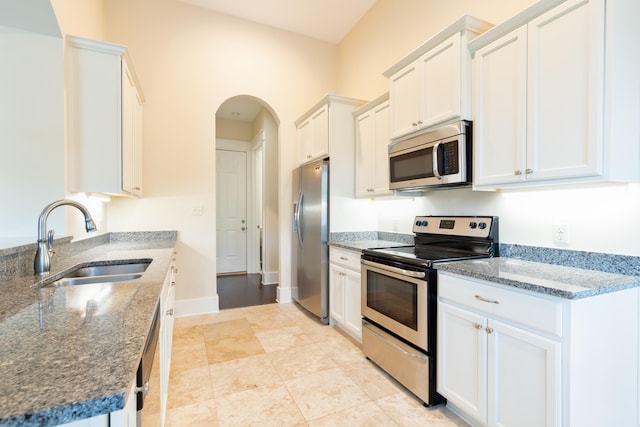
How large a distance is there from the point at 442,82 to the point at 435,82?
0.21 ft

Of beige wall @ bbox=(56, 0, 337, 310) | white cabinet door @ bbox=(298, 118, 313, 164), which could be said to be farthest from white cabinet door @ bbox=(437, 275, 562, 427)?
beige wall @ bbox=(56, 0, 337, 310)

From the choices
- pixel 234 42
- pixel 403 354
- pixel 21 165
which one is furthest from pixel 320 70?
pixel 403 354

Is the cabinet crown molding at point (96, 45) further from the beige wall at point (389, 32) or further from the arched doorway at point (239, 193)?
the arched doorway at point (239, 193)

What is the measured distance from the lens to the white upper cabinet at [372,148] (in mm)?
2816

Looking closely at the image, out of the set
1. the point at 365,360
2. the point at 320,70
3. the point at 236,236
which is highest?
Result: the point at 320,70

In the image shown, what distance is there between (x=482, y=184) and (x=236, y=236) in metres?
4.55

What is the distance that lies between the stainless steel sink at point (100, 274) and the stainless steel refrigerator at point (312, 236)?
1649 mm

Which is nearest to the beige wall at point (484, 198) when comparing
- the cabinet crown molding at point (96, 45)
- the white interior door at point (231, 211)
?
the cabinet crown molding at point (96, 45)

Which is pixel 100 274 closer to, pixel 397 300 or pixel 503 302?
pixel 397 300

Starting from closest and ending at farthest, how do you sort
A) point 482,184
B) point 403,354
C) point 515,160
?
point 515,160 < point 482,184 < point 403,354

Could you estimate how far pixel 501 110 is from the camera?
175 centimetres

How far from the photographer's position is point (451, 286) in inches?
68.3

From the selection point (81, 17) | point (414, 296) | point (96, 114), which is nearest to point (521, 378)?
point (414, 296)

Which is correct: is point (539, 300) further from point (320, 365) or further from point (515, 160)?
point (320, 365)
